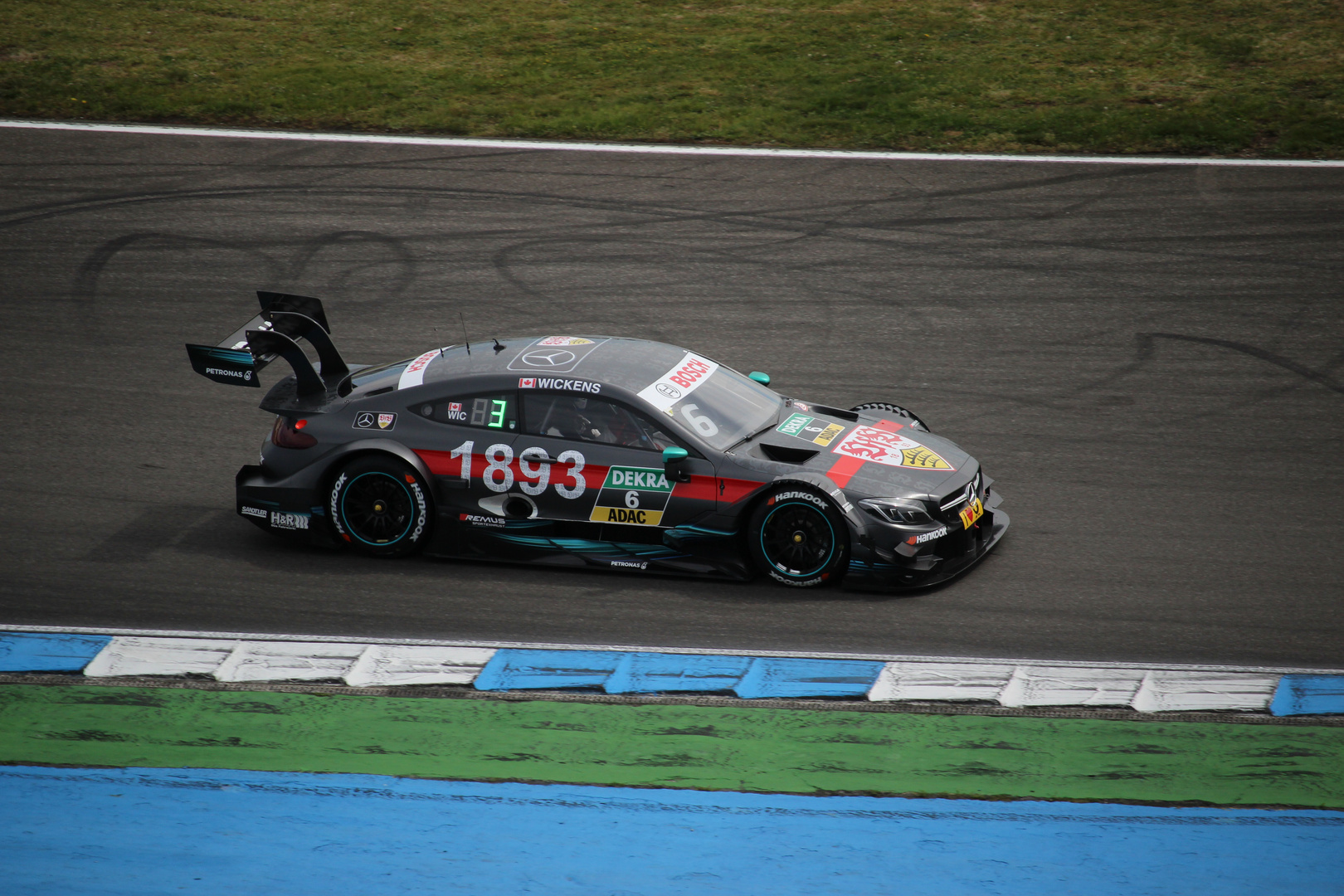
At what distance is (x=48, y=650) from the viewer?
721cm

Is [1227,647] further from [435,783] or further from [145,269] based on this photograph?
[145,269]

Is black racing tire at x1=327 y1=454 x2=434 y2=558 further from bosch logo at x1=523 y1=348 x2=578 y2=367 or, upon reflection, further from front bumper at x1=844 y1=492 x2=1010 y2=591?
front bumper at x1=844 y1=492 x2=1010 y2=591

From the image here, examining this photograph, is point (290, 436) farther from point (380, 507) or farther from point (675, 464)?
point (675, 464)

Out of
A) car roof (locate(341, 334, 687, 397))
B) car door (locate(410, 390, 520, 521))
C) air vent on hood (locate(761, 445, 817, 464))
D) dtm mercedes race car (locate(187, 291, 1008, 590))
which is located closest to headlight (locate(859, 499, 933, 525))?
dtm mercedes race car (locate(187, 291, 1008, 590))

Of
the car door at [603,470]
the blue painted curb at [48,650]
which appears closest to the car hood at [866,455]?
the car door at [603,470]

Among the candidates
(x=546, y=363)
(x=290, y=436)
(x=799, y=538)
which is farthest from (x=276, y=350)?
(x=799, y=538)

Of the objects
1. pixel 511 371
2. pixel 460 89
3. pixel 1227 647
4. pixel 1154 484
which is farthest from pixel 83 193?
pixel 1227 647

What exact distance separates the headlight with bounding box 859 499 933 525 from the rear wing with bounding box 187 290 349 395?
378 cm

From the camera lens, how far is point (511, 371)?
8102mm

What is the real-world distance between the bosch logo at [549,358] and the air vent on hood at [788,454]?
1461 millimetres

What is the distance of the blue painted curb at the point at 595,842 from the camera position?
5395mm

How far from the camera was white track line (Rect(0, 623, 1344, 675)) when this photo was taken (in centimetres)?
698

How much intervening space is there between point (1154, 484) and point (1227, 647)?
7.58 ft

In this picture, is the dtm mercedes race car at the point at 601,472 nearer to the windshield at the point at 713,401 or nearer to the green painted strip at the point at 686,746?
the windshield at the point at 713,401
